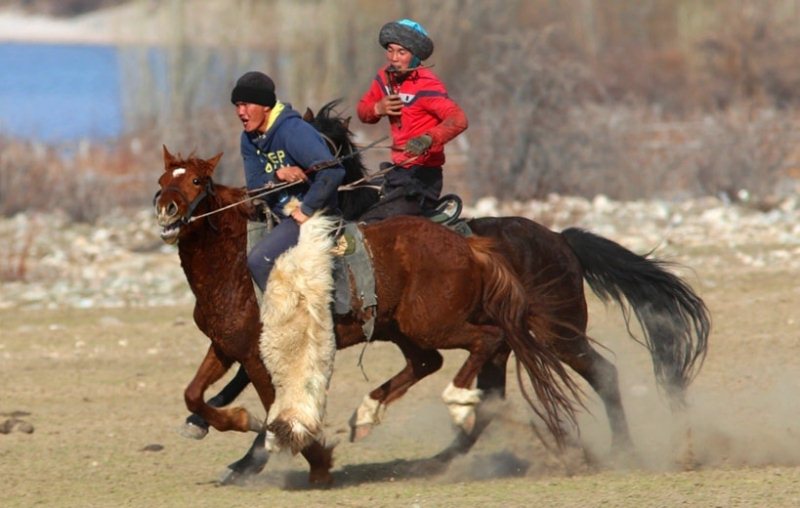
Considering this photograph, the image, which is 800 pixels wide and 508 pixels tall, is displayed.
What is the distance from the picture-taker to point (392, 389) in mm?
7234

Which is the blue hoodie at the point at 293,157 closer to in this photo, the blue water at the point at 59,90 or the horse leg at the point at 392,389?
the horse leg at the point at 392,389

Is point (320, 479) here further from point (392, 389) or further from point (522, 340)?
point (522, 340)

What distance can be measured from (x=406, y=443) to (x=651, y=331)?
1.62 metres

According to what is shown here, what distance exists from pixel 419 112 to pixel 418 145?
381 millimetres

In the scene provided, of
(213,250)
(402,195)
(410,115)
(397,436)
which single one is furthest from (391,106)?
(397,436)

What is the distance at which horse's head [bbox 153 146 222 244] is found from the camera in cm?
658

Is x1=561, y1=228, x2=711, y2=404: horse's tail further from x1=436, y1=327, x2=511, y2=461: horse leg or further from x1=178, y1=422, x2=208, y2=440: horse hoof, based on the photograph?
x1=178, y1=422, x2=208, y2=440: horse hoof

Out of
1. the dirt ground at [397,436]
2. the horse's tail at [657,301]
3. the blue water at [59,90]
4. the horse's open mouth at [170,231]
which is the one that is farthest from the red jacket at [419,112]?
the blue water at [59,90]

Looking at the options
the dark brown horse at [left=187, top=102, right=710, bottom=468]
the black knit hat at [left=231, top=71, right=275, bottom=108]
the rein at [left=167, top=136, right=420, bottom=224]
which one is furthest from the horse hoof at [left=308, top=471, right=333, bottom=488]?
the black knit hat at [left=231, top=71, right=275, bottom=108]

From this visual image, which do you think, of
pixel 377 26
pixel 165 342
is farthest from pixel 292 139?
pixel 377 26

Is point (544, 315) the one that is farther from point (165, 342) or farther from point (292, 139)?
point (165, 342)

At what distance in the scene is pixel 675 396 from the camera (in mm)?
8266

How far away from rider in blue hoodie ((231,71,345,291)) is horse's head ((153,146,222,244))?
13.5 inches

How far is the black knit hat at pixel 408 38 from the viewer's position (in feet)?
24.8
